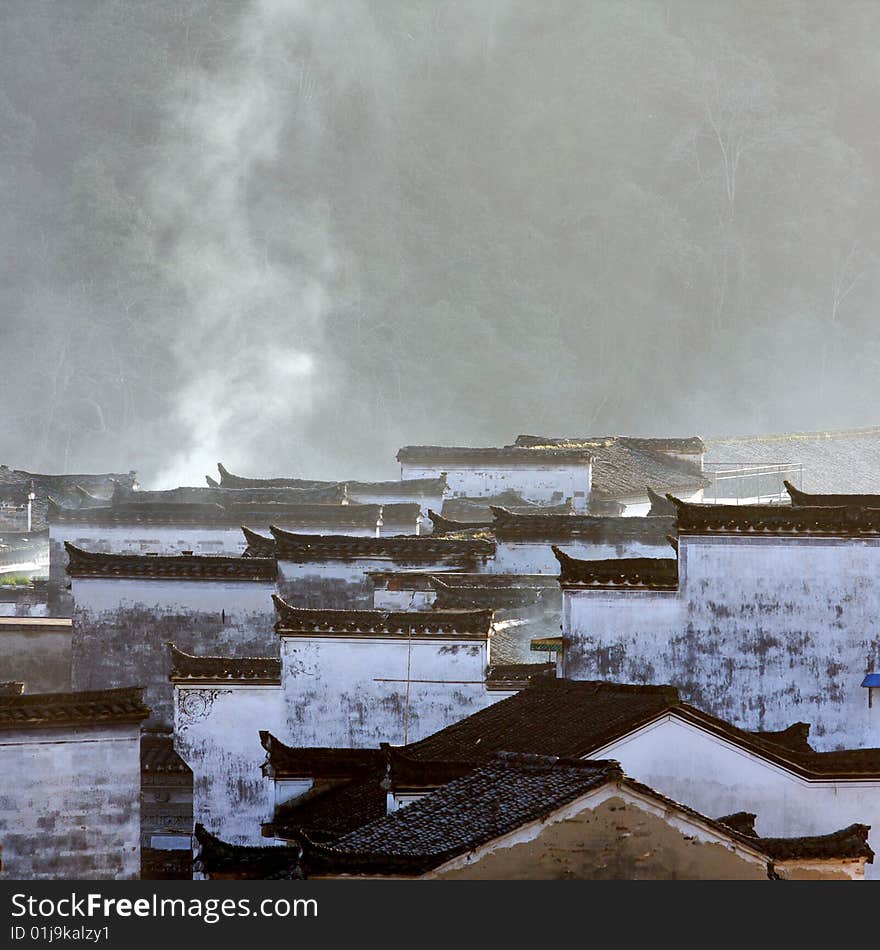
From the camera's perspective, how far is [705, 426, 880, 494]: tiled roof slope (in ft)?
223

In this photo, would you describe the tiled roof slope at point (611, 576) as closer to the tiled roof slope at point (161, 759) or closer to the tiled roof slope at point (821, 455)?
the tiled roof slope at point (161, 759)

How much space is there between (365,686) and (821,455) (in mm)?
43813

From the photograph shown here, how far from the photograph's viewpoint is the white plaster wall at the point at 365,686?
30.2m

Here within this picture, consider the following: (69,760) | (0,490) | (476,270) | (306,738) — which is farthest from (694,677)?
(476,270)

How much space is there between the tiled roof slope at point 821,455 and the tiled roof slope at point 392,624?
37.2 metres

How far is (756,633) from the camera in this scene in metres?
29.0

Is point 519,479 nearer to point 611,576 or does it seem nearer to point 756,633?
point 756,633

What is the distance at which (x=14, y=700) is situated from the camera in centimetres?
2533

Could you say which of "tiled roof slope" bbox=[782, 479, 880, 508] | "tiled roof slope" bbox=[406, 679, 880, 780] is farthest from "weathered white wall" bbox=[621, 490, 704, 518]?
"tiled roof slope" bbox=[406, 679, 880, 780]

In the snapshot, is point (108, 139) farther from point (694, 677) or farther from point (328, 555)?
point (694, 677)

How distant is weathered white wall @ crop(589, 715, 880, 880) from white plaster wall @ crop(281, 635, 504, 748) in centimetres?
622

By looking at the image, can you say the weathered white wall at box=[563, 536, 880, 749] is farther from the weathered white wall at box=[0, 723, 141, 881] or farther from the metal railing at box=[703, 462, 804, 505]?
the metal railing at box=[703, 462, 804, 505]

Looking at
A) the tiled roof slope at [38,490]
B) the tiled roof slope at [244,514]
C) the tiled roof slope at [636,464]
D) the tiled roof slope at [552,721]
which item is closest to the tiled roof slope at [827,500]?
the tiled roof slope at [552,721]

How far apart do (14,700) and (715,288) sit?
10251cm
